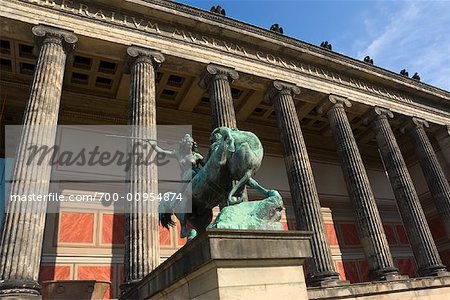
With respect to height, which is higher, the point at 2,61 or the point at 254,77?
the point at 2,61

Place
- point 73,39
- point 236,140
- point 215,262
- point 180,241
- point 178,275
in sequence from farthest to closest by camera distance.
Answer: point 180,241
point 73,39
point 236,140
point 178,275
point 215,262

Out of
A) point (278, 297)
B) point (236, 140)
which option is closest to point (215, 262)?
point (278, 297)

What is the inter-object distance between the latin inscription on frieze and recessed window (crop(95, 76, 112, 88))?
4156mm

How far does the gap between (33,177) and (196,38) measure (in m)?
9.07

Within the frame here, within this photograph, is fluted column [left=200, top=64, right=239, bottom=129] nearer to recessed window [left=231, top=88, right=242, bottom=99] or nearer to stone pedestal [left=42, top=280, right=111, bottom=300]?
recessed window [left=231, top=88, right=242, bottom=99]

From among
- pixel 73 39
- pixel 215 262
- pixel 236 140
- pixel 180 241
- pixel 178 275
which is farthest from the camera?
pixel 180 241

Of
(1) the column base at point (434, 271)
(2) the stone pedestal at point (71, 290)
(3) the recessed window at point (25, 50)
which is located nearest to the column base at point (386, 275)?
(1) the column base at point (434, 271)

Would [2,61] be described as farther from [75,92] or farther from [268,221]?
[268,221]

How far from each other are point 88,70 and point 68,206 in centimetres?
633

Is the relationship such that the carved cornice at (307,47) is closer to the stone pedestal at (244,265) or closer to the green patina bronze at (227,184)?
the green patina bronze at (227,184)

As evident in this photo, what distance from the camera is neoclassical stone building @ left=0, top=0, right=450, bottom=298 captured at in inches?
496

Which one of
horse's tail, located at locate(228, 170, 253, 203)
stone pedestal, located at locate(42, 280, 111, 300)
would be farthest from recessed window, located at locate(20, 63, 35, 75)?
horse's tail, located at locate(228, 170, 253, 203)

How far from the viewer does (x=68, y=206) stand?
1617 centimetres

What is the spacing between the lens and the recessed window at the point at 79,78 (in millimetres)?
17688
